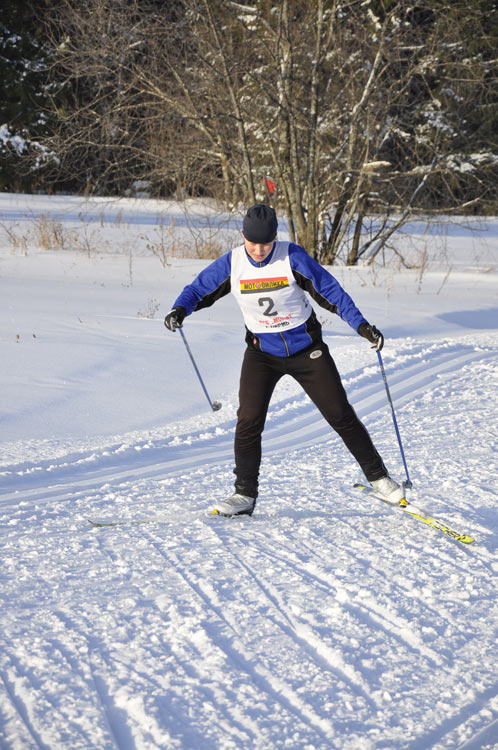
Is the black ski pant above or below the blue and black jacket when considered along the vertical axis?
below

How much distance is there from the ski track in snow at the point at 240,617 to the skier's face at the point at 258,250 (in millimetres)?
1412

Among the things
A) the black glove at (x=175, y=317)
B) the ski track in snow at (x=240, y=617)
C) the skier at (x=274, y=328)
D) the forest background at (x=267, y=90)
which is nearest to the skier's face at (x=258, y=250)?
the skier at (x=274, y=328)

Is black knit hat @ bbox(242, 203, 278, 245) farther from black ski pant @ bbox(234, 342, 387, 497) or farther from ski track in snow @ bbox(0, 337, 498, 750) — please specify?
ski track in snow @ bbox(0, 337, 498, 750)

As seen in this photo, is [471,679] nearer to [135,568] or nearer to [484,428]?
[135,568]

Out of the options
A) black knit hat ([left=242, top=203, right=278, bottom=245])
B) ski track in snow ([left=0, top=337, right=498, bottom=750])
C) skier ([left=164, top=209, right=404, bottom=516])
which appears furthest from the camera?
skier ([left=164, top=209, right=404, bottom=516])

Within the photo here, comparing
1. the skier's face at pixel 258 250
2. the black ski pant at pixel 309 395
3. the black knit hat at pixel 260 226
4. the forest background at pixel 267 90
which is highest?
the forest background at pixel 267 90

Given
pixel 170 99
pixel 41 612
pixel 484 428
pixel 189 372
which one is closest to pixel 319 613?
pixel 41 612

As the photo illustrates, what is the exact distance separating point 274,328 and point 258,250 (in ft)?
1.38

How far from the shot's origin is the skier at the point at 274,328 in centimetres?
391

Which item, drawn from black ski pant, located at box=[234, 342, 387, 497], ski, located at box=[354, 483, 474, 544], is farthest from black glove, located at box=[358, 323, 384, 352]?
ski, located at box=[354, 483, 474, 544]

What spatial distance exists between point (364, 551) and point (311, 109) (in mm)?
10248

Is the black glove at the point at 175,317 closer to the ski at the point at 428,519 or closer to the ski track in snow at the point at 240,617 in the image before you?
the ski track in snow at the point at 240,617

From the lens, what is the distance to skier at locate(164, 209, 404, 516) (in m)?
3.91

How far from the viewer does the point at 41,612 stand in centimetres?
308
